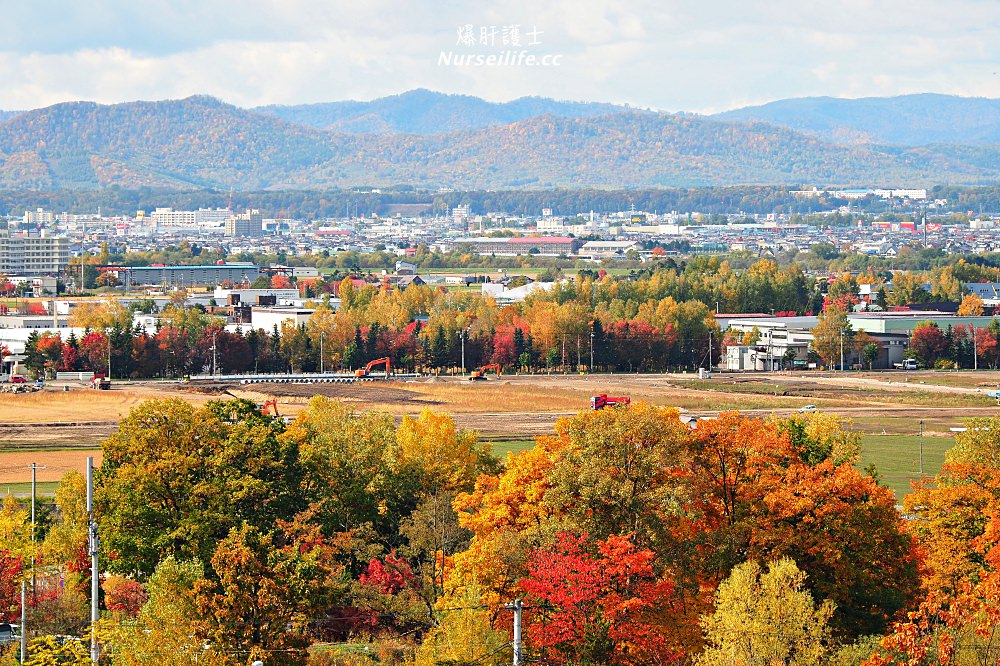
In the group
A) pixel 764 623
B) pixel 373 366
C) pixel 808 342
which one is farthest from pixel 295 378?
pixel 764 623

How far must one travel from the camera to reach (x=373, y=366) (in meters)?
79.8

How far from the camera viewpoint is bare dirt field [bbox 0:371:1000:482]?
5422 cm

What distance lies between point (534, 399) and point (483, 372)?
13146mm

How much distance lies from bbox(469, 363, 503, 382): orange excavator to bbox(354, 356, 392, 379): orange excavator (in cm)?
414

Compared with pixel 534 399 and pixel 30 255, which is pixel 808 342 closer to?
pixel 534 399

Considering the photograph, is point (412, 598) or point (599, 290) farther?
point (599, 290)

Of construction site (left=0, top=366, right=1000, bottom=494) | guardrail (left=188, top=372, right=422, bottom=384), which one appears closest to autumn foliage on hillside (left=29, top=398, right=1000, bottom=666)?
construction site (left=0, top=366, right=1000, bottom=494)

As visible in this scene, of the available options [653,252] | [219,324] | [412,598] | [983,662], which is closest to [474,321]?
[219,324]

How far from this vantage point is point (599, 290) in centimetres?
10506

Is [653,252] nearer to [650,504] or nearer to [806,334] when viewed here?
[806,334]

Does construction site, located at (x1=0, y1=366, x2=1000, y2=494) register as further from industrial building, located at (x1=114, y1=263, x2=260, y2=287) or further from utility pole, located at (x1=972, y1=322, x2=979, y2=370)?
industrial building, located at (x1=114, y1=263, x2=260, y2=287)

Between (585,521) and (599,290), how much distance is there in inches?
3180

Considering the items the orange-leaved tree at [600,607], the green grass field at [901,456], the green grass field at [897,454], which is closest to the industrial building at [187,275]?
the green grass field at [897,454]

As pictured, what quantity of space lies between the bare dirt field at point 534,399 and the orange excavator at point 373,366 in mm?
3058
